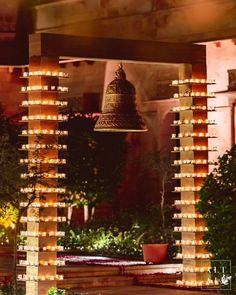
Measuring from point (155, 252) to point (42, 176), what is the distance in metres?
6.09

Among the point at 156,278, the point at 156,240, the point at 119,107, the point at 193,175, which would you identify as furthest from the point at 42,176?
the point at 156,240

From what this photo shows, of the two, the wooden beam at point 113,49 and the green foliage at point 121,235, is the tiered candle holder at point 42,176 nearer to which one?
the wooden beam at point 113,49

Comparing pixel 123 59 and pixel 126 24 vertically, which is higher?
pixel 126 24

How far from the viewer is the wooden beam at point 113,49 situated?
19609 mm

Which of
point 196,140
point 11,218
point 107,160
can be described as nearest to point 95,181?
point 107,160

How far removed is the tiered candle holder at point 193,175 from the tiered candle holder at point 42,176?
2.59 m

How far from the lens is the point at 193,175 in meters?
21.2

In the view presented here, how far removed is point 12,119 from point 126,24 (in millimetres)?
3972

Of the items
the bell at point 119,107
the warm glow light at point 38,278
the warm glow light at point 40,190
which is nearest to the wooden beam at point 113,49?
the bell at point 119,107

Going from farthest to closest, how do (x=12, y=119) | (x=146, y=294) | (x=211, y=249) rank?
(x=12, y=119) → (x=146, y=294) → (x=211, y=249)

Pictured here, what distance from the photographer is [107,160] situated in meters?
30.6

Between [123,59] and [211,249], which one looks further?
[123,59]

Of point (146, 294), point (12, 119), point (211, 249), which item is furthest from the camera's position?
point (12, 119)

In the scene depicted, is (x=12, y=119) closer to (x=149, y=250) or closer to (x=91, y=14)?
(x=91, y=14)
